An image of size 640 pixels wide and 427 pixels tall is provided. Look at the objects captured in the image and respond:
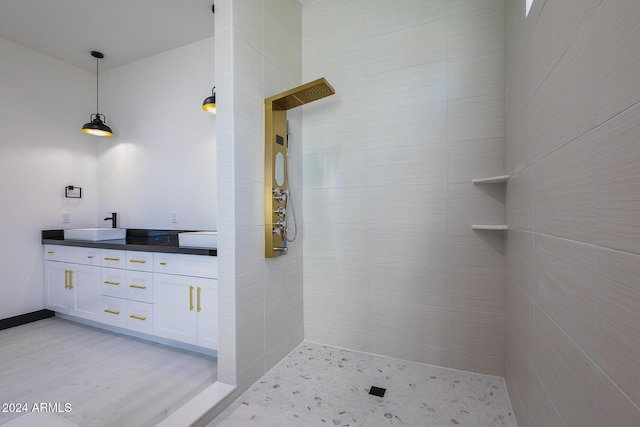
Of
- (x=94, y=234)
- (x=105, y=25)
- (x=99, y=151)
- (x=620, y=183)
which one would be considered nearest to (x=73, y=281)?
(x=94, y=234)

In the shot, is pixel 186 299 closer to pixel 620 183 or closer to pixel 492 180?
pixel 492 180

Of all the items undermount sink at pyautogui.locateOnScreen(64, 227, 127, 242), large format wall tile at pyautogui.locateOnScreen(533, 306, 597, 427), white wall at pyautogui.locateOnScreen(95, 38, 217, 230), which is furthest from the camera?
white wall at pyautogui.locateOnScreen(95, 38, 217, 230)

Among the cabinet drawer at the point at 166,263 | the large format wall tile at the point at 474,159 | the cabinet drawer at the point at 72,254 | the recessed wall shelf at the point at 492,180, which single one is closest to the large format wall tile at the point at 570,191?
the recessed wall shelf at the point at 492,180

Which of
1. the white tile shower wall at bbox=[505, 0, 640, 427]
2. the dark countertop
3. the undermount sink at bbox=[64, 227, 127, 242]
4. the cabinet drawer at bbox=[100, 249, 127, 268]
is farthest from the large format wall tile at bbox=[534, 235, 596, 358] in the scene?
the undermount sink at bbox=[64, 227, 127, 242]

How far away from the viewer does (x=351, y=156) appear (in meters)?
2.33

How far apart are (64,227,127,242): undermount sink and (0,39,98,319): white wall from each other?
418 mm

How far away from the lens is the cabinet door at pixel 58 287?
2979 mm

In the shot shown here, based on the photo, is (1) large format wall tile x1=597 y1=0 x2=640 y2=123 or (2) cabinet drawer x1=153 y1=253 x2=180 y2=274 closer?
(1) large format wall tile x1=597 y1=0 x2=640 y2=123

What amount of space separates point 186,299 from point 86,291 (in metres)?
1.39

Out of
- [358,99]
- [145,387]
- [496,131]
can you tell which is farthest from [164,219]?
[496,131]

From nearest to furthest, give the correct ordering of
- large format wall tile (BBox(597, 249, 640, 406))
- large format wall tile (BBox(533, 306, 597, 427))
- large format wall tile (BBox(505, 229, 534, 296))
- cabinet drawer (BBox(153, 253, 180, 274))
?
1. large format wall tile (BBox(597, 249, 640, 406))
2. large format wall tile (BBox(533, 306, 597, 427))
3. large format wall tile (BBox(505, 229, 534, 296))
4. cabinet drawer (BBox(153, 253, 180, 274))

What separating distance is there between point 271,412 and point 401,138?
2.00 m

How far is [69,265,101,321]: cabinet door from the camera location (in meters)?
2.74

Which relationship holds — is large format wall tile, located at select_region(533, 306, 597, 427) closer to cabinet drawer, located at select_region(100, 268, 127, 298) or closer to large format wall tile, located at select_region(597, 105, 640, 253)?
large format wall tile, located at select_region(597, 105, 640, 253)
